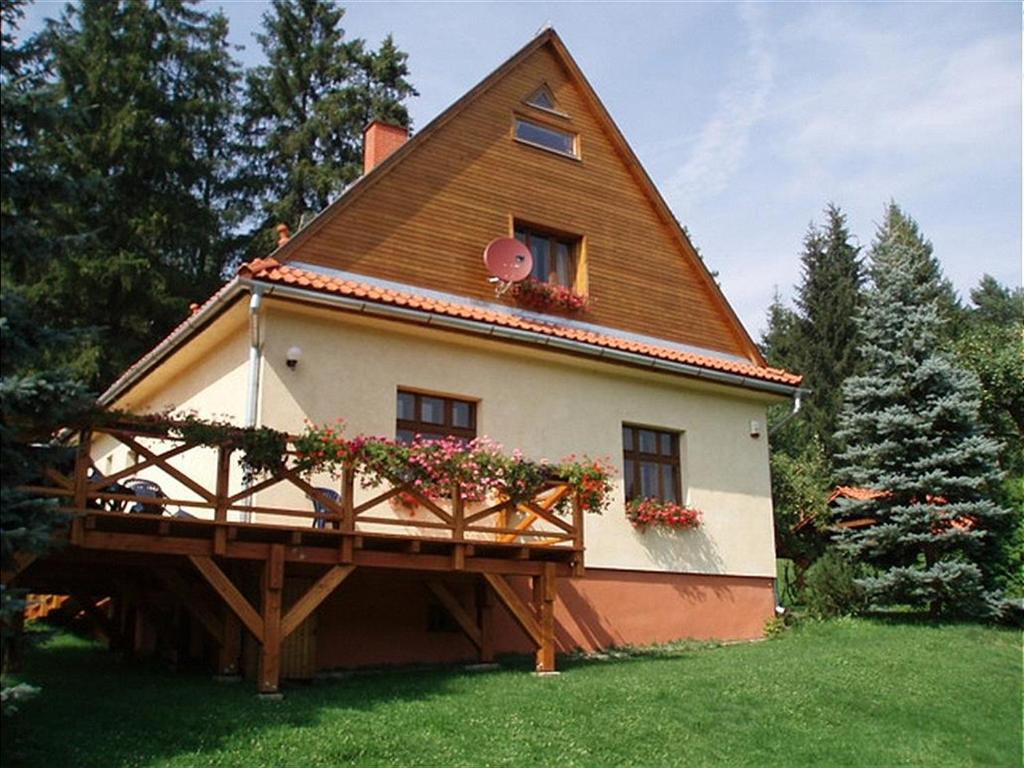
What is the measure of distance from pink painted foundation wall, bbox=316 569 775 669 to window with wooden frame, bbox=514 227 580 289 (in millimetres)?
4608

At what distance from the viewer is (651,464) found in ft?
50.6

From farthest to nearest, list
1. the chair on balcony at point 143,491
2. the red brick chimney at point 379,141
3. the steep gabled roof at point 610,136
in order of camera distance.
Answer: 1. the red brick chimney at point 379,141
2. the steep gabled roof at point 610,136
3. the chair on balcony at point 143,491

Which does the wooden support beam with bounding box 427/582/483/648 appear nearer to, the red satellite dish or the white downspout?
the white downspout

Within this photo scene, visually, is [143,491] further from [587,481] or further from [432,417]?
[587,481]

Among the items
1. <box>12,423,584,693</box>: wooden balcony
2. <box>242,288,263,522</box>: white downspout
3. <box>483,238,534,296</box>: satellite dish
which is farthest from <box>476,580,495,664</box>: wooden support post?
<box>483,238,534,296</box>: satellite dish

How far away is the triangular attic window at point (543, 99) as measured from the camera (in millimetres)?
16625

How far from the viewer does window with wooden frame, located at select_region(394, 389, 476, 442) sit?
13.3m

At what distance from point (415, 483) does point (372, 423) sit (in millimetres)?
2044

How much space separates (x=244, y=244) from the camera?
29.8m

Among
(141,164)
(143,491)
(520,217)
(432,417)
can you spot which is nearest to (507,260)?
(520,217)

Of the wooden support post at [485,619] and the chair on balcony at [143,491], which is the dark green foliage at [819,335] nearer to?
the wooden support post at [485,619]

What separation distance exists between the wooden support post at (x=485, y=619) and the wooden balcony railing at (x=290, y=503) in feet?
2.49

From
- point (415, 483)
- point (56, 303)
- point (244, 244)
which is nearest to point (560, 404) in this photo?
point (415, 483)

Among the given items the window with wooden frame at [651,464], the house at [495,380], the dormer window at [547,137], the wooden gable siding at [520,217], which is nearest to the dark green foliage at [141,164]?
the house at [495,380]
